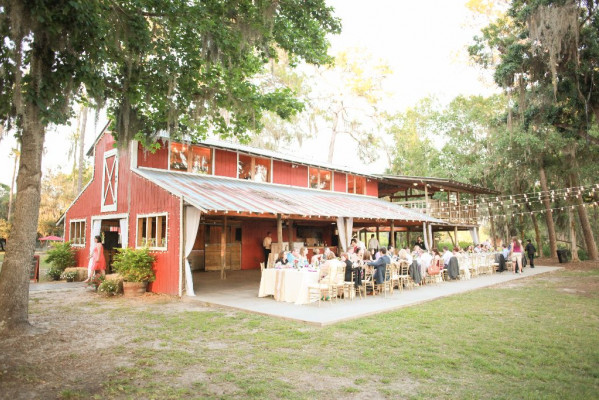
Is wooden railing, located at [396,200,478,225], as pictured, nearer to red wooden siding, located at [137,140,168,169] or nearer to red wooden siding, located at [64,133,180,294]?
red wooden siding, located at [137,140,168,169]

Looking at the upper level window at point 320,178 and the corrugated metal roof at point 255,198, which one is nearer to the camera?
the corrugated metal roof at point 255,198

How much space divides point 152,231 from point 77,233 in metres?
5.97

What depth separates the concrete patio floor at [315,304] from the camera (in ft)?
23.8

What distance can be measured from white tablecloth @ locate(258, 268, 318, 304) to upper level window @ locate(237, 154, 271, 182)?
6384 millimetres

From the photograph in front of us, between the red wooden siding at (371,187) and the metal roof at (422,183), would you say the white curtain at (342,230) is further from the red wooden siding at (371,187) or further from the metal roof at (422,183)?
the red wooden siding at (371,187)

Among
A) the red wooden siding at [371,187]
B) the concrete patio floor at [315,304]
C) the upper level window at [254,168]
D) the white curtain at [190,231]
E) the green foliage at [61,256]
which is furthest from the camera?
the red wooden siding at [371,187]

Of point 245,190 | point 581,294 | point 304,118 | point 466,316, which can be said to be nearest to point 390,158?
point 304,118

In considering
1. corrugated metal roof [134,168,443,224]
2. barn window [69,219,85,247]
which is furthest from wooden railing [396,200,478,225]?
barn window [69,219,85,247]

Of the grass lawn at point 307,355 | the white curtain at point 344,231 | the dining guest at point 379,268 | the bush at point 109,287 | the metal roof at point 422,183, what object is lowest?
the grass lawn at point 307,355

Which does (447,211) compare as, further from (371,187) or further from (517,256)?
(517,256)

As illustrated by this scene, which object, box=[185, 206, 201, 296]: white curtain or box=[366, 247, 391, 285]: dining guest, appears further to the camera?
box=[185, 206, 201, 296]: white curtain

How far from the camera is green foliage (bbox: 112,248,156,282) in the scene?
1026 centimetres

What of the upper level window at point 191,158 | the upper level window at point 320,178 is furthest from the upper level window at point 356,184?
the upper level window at point 191,158

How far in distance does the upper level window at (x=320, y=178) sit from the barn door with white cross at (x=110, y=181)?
8244mm
